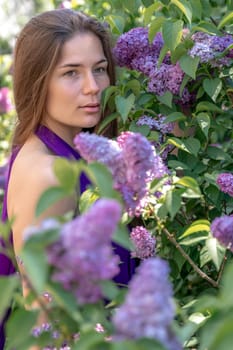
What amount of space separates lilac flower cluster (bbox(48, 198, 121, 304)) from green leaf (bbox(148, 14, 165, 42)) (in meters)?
1.13

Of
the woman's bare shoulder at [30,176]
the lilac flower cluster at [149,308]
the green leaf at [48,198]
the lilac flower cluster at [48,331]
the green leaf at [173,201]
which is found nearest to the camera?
the lilac flower cluster at [149,308]

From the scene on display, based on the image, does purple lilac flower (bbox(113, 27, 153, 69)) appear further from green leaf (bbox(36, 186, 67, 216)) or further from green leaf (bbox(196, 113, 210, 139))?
green leaf (bbox(36, 186, 67, 216))

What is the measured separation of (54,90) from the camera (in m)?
1.89

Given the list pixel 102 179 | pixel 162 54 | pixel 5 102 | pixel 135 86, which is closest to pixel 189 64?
pixel 162 54

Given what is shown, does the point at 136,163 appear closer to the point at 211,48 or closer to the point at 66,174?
the point at 66,174

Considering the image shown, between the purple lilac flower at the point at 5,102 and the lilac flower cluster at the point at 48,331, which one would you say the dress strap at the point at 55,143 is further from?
→ the purple lilac flower at the point at 5,102

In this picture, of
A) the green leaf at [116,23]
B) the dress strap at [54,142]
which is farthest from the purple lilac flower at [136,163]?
the green leaf at [116,23]

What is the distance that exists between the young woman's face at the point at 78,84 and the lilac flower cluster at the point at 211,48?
9.2 inches

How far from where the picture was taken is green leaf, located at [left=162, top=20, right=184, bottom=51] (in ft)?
5.86

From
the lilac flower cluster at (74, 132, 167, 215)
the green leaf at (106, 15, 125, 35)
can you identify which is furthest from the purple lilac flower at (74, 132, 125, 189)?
the green leaf at (106, 15, 125, 35)

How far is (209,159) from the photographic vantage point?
77.6 inches

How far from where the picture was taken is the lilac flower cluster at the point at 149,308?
2.34 feet

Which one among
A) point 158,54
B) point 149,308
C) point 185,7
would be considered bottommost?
point 158,54

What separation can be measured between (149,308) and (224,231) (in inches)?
19.0
